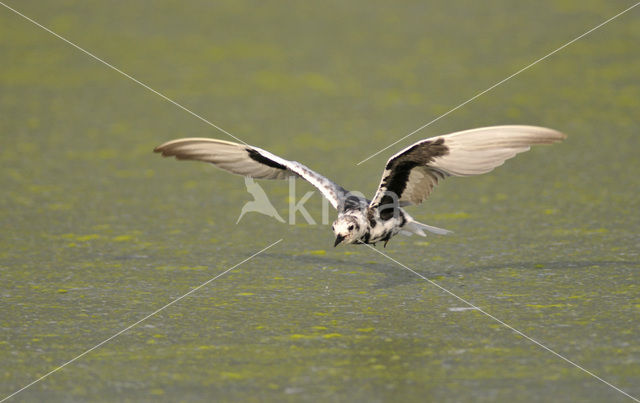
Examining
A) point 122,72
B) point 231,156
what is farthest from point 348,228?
point 122,72

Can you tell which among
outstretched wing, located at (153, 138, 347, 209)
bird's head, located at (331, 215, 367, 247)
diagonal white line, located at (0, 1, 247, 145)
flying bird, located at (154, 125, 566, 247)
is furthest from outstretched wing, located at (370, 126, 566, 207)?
diagonal white line, located at (0, 1, 247, 145)

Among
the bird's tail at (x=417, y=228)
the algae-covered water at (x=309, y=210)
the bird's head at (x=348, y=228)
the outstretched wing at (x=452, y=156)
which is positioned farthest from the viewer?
the bird's tail at (x=417, y=228)

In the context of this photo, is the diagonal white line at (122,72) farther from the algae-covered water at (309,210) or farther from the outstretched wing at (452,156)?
the outstretched wing at (452,156)

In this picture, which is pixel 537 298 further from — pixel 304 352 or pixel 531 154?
pixel 531 154

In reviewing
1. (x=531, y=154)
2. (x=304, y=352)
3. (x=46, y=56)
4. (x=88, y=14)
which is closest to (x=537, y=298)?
(x=304, y=352)

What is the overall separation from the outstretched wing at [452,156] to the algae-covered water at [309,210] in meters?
0.36

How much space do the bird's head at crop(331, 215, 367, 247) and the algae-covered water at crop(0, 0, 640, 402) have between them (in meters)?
0.19

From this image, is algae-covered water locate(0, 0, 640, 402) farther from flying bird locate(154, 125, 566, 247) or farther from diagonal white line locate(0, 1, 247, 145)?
flying bird locate(154, 125, 566, 247)

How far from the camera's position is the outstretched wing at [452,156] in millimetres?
3201

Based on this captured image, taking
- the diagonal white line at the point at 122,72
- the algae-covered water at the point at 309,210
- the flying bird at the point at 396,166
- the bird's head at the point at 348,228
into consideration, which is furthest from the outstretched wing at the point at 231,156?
the diagonal white line at the point at 122,72

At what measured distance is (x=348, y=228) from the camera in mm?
3408

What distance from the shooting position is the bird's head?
3.40 metres

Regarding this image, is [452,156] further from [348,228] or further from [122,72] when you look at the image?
[122,72]

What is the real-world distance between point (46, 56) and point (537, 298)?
16.0ft
